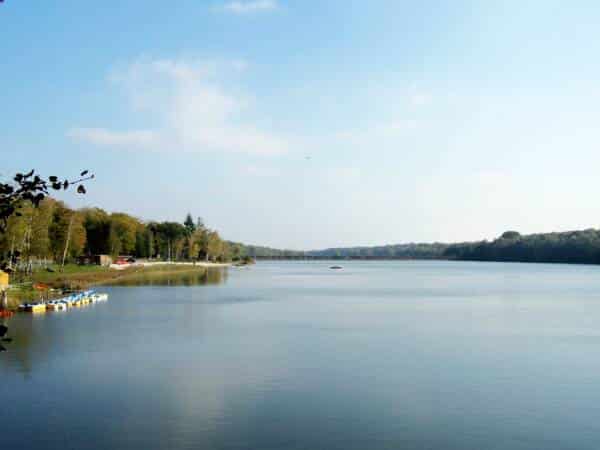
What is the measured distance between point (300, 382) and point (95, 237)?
6218cm

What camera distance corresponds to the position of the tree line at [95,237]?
36031 mm

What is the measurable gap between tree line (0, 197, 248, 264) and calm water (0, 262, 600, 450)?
357 cm

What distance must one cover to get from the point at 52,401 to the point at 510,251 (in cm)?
14017

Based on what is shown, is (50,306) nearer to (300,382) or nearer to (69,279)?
(69,279)

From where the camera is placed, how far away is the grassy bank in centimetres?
3047

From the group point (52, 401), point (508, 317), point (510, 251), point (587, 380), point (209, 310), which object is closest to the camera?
point (52, 401)

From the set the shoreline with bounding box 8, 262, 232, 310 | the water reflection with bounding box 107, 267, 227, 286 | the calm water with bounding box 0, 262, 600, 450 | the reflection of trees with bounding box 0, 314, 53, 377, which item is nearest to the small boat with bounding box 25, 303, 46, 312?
the shoreline with bounding box 8, 262, 232, 310

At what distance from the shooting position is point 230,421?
35.0 feet

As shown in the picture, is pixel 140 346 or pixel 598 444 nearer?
pixel 598 444

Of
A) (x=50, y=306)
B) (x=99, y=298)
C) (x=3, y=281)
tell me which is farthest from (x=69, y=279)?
(x=50, y=306)

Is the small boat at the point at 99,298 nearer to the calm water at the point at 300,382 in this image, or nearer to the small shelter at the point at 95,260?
the calm water at the point at 300,382

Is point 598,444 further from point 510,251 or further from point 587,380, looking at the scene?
point 510,251

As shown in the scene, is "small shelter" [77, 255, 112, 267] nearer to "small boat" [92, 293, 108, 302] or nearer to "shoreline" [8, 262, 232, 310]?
"shoreline" [8, 262, 232, 310]

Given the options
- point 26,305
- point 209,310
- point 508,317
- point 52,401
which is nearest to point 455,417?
point 52,401
